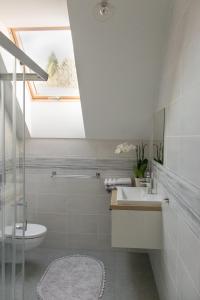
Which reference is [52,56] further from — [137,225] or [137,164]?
[137,225]

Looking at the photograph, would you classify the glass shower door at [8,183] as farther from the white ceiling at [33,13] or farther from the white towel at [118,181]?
the white towel at [118,181]

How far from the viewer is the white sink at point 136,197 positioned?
2.38 meters

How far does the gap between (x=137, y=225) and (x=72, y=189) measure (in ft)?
4.25

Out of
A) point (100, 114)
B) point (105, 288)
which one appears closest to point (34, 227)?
point (105, 288)

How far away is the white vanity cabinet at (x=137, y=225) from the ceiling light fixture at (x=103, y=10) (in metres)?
1.52

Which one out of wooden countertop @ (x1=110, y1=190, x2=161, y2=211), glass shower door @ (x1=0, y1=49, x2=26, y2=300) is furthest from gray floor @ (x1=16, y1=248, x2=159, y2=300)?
wooden countertop @ (x1=110, y1=190, x2=161, y2=211)

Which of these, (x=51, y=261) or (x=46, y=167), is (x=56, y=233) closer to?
(x=51, y=261)

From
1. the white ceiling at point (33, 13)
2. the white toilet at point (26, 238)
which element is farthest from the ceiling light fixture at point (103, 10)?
the white toilet at point (26, 238)

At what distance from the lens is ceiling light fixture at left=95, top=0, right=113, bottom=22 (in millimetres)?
2048

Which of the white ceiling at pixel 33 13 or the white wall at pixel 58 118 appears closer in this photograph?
the white ceiling at pixel 33 13

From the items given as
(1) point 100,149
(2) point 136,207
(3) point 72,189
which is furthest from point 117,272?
(1) point 100,149

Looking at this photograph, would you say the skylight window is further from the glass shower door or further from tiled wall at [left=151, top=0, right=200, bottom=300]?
tiled wall at [left=151, top=0, right=200, bottom=300]

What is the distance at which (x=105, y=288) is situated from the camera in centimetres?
258

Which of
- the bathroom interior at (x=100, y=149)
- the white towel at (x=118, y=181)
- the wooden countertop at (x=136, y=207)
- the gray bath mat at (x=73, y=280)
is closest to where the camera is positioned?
the bathroom interior at (x=100, y=149)
